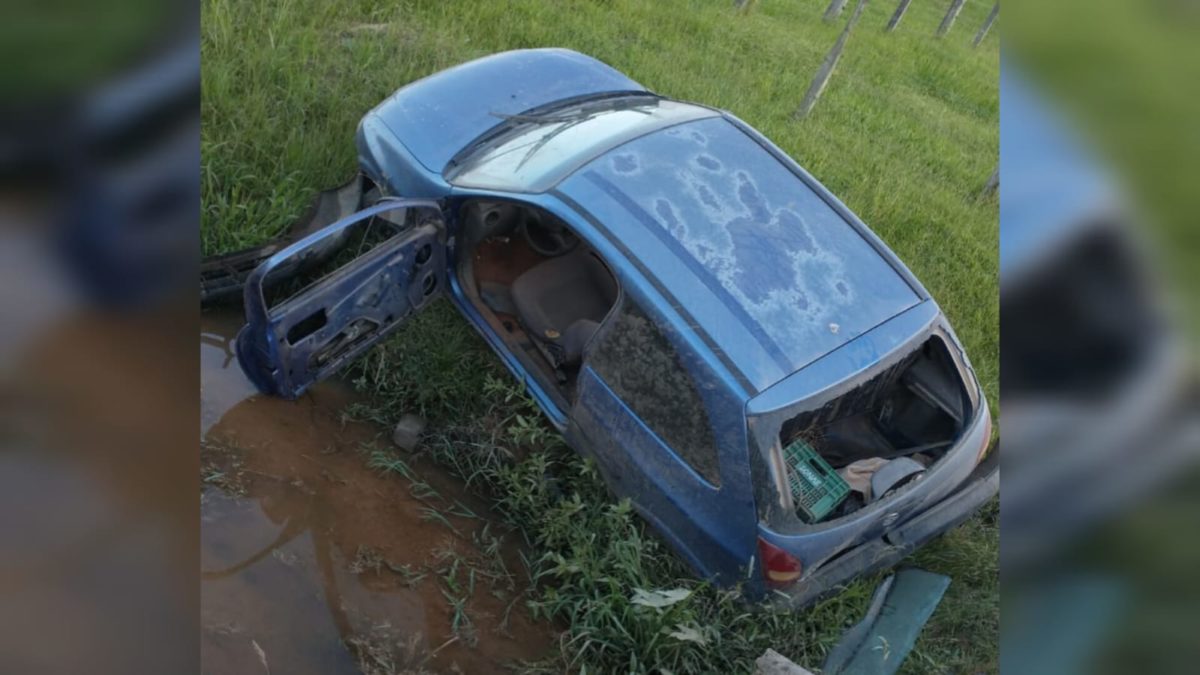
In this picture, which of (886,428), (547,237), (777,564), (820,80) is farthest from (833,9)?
(777,564)

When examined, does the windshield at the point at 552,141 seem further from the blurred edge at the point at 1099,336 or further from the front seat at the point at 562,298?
the blurred edge at the point at 1099,336

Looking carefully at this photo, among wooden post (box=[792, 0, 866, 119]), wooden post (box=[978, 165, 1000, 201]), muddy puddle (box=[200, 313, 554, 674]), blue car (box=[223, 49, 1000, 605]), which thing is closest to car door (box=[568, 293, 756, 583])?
blue car (box=[223, 49, 1000, 605])

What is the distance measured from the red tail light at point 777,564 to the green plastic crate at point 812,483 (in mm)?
300

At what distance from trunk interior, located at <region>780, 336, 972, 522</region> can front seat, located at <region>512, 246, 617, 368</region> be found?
1159 mm

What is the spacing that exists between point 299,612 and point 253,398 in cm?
115

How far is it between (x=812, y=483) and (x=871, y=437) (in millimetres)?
544

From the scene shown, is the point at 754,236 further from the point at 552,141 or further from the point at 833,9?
the point at 833,9

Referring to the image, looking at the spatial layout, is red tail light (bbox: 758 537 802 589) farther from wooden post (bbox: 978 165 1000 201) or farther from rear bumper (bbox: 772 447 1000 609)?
wooden post (bbox: 978 165 1000 201)

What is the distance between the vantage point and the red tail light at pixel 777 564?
2.97 m

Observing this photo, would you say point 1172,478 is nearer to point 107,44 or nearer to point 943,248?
point 107,44

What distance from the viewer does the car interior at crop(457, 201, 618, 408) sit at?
3848 mm

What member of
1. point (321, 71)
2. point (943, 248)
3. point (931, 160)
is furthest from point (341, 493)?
point (931, 160)

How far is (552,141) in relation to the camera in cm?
383

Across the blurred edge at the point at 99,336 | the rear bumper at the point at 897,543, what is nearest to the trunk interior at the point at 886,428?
the rear bumper at the point at 897,543
